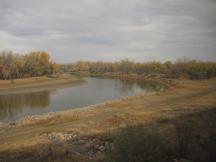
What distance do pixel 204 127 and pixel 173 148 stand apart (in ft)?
20.2

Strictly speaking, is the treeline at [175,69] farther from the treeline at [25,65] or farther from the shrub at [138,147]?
the shrub at [138,147]

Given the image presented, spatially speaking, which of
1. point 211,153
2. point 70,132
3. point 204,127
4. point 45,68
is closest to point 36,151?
point 70,132

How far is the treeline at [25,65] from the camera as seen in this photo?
7669cm

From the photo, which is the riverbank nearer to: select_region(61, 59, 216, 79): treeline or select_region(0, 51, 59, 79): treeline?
select_region(0, 51, 59, 79): treeline

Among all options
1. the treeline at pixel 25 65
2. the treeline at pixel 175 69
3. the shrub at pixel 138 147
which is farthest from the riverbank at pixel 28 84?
the shrub at pixel 138 147

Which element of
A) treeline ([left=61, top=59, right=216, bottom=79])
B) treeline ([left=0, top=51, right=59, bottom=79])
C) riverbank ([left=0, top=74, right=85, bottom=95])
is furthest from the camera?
treeline ([left=61, top=59, right=216, bottom=79])

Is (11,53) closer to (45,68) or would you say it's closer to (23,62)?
(23,62)

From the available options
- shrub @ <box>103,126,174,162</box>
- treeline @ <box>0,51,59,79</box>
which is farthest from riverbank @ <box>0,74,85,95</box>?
shrub @ <box>103,126,174,162</box>

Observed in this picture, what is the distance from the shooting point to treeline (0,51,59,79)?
76694 millimetres

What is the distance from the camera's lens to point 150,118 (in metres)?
21.6

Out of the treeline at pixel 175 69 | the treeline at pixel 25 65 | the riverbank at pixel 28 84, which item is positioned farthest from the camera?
the treeline at pixel 175 69

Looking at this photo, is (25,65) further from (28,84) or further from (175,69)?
(175,69)

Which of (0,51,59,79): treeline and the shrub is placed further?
(0,51,59,79): treeline

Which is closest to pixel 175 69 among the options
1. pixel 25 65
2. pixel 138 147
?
pixel 25 65
